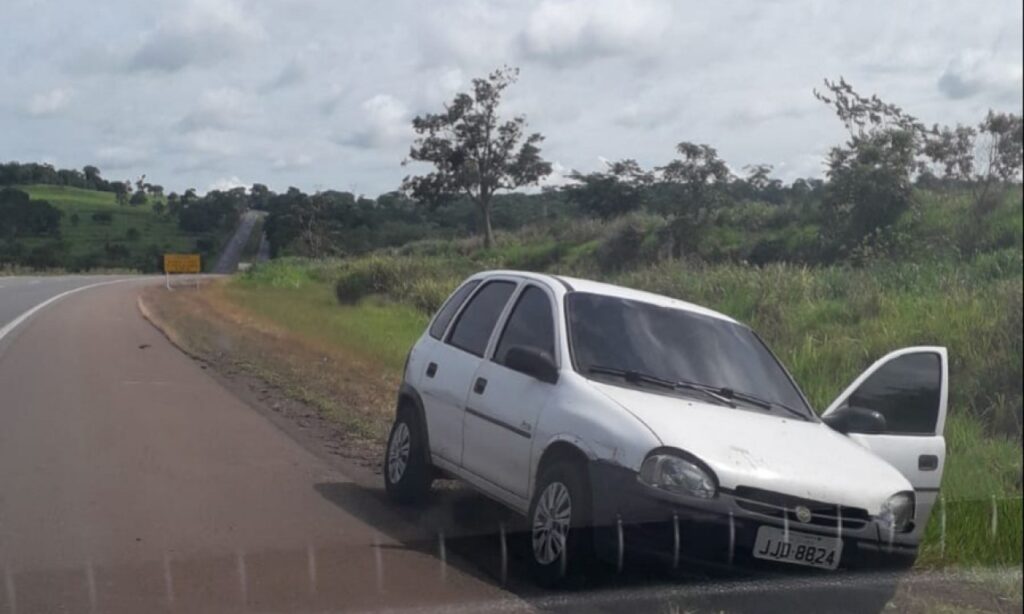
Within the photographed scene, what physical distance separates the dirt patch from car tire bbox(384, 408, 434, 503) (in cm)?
87

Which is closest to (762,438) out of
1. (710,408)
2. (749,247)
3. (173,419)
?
(710,408)

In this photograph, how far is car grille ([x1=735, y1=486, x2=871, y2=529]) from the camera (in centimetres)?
658

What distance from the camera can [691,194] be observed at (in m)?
28.9

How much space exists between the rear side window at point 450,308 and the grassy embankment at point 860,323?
2591mm

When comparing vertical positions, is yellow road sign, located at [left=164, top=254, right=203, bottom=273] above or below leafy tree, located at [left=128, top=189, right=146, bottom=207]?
below

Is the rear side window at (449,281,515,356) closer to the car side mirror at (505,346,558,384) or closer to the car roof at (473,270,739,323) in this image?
the car roof at (473,270,739,323)

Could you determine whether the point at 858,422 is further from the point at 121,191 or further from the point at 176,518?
the point at 121,191

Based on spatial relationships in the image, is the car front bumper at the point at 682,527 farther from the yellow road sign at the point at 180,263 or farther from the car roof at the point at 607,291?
the yellow road sign at the point at 180,263

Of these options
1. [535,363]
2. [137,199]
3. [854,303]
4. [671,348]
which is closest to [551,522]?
[535,363]

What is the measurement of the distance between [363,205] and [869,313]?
3298 cm

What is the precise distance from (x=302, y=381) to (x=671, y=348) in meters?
8.32

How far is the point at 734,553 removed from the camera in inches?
261

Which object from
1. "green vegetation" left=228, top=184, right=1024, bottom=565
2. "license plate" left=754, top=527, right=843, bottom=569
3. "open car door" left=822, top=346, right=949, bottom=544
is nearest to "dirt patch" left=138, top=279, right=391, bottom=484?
"green vegetation" left=228, top=184, right=1024, bottom=565

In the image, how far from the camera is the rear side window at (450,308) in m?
9.41
